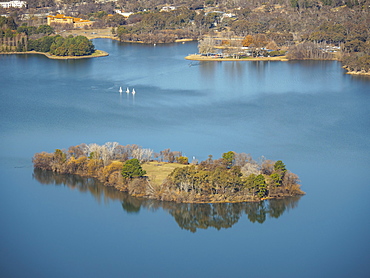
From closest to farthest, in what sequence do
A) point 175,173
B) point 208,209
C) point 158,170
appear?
point 208,209 < point 175,173 < point 158,170

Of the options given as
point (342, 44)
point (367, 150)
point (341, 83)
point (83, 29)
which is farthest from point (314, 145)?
point (83, 29)

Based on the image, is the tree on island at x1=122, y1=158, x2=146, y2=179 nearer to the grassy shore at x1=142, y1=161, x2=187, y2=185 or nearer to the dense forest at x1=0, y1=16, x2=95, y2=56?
the grassy shore at x1=142, y1=161, x2=187, y2=185

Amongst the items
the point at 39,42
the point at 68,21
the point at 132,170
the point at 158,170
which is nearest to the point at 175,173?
the point at 132,170

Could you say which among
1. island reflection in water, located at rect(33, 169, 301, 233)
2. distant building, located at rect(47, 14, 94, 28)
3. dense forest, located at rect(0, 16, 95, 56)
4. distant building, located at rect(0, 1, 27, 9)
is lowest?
island reflection in water, located at rect(33, 169, 301, 233)

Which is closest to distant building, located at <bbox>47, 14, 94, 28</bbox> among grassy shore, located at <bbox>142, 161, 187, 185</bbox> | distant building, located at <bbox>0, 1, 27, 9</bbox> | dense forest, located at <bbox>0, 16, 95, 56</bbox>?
dense forest, located at <bbox>0, 16, 95, 56</bbox>

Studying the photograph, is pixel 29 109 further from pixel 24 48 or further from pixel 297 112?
pixel 24 48

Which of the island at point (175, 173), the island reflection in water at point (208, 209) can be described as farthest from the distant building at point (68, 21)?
the island reflection in water at point (208, 209)

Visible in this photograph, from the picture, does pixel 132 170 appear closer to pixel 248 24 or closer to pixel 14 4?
pixel 248 24
